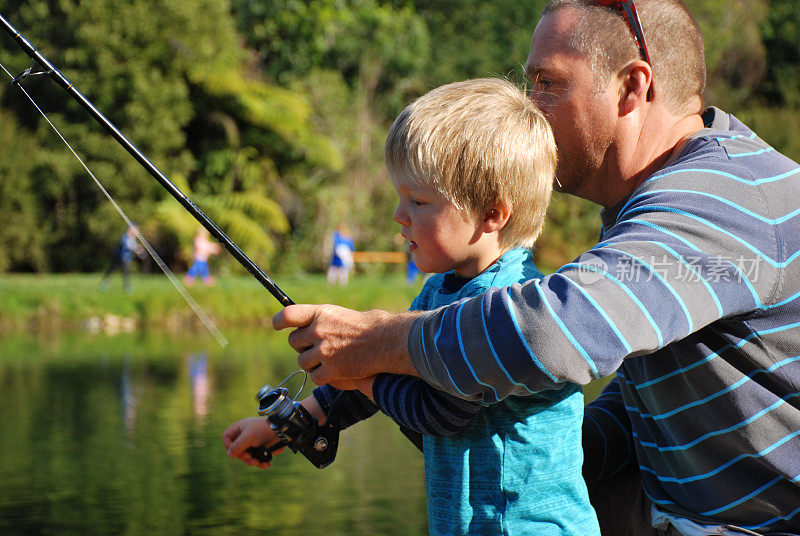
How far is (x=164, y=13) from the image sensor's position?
70.3 ft

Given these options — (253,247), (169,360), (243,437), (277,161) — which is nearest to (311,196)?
(277,161)

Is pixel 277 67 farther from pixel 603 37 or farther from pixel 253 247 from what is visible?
pixel 603 37

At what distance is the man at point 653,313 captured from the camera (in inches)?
57.6

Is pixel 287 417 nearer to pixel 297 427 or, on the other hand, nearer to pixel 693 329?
pixel 297 427

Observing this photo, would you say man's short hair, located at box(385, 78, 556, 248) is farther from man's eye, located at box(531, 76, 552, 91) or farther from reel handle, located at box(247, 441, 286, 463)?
reel handle, located at box(247, 441, 286, 463)

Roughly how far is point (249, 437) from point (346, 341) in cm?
57

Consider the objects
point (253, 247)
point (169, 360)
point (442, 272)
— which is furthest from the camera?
point (253, 247)

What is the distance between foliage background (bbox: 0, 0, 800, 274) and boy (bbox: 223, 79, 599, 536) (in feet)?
61.7

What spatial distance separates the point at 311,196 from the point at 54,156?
218 inches

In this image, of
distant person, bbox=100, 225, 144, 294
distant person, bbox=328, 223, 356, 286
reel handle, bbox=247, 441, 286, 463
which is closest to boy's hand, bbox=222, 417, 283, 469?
reel handle, bbox=247, 441, 286, 463

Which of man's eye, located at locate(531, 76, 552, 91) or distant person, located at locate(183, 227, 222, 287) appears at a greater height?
man's eye, located at locate(531, 76, 552, 91)

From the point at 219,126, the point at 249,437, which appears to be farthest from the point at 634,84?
the point at 219,126

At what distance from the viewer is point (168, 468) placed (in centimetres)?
567

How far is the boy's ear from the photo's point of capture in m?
1.77
